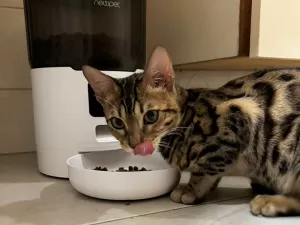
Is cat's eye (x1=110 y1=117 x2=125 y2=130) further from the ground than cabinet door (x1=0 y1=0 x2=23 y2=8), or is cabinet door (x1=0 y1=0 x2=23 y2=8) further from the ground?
cabinet door (x1=0 y1=0 x2=23 y2=8)

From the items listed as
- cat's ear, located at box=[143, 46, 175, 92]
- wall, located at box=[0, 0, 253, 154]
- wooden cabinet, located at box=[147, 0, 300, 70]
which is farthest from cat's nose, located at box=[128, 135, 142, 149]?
wall, located at box=[0, 0, 253, 154]

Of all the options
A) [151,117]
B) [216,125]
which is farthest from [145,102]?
[216,125]

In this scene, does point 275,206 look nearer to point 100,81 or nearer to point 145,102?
point 145,102

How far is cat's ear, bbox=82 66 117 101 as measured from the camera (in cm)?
82

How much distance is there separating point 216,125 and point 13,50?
33.2 inches

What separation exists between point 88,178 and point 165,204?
173 mm

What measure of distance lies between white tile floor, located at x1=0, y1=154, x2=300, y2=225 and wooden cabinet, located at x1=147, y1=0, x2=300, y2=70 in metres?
0.34

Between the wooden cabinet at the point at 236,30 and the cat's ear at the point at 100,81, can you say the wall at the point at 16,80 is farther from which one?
the cat's ear at the point at 100,81

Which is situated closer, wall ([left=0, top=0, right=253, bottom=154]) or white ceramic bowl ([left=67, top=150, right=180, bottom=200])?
white ceramic bowl ([left=67, top=150, right=180, bottom=200])

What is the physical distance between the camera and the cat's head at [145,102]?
0.79 m

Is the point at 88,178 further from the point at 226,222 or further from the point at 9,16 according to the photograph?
the point at 9,16

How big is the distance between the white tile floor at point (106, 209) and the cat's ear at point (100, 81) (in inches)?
9.4

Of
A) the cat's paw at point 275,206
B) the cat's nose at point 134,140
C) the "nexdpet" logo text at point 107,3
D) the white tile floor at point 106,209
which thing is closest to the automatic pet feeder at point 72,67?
the "nexdpet" logo text at point 107,3

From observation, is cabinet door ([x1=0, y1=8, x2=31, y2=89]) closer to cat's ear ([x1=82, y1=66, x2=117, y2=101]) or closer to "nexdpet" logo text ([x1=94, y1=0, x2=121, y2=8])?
"nexdpet" logo text ([x1=94, y1=0, x2=121, y2=8])
